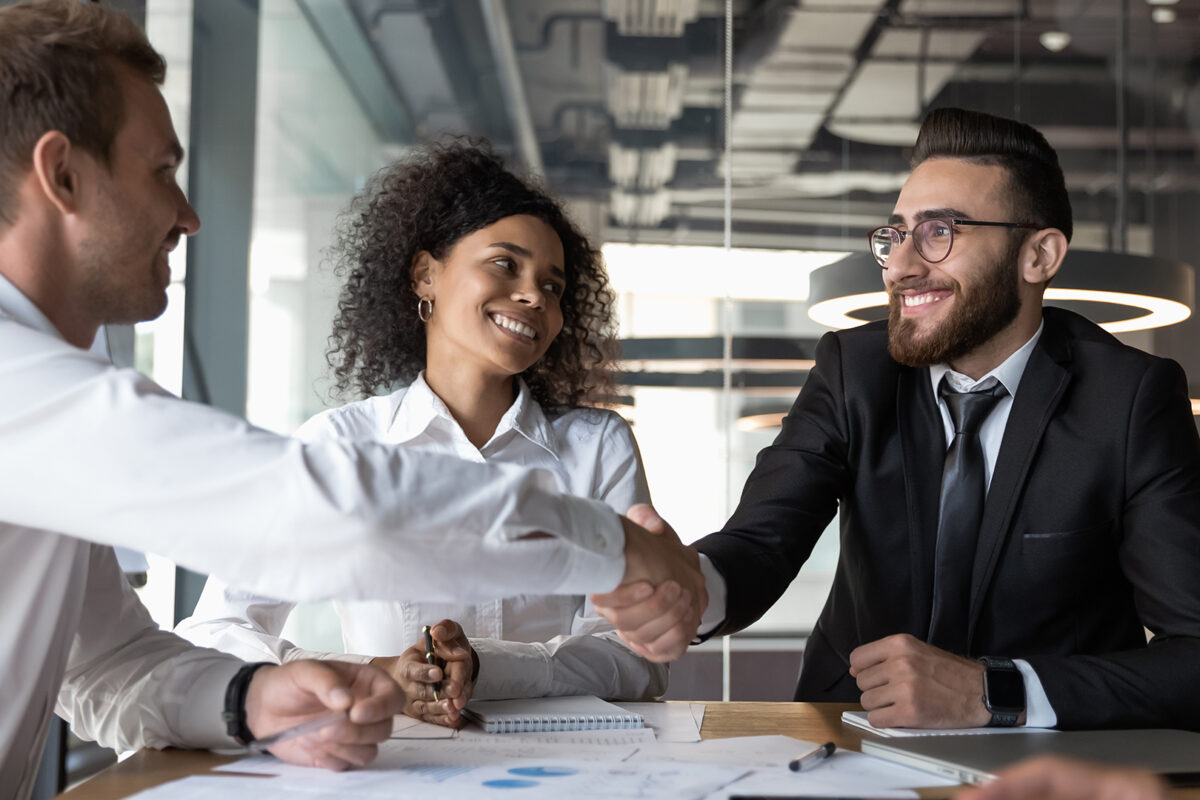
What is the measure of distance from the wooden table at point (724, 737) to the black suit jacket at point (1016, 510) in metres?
0.27

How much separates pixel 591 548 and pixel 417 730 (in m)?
0.48

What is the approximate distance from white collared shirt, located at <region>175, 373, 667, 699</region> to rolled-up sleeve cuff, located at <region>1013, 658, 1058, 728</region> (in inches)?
25.2

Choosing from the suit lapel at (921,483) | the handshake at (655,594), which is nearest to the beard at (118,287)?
the handshake at (655,594)

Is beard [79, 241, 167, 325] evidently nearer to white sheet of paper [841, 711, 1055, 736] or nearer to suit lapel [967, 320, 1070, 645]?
white sheet of paper [841, 711, 1055, 736]

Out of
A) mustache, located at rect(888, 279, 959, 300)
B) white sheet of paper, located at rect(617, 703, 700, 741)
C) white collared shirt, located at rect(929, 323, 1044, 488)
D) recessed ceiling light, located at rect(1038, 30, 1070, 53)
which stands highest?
recessed ceiling light, located at rect(1038, 30, 1070, 53)

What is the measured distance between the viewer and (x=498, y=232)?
2.43 metres

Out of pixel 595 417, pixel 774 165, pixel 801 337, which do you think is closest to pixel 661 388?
pixel 801 337

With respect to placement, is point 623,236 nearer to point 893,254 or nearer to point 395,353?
point 395,353

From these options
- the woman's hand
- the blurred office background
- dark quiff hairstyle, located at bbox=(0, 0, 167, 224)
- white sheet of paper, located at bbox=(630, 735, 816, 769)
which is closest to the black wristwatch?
white sheet of paper, located at bbox=(630, 735, 816, 769)

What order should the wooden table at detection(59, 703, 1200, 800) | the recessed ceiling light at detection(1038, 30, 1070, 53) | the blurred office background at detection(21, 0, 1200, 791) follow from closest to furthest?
the wooden table at detection(59, 703, 1200, 800) < the blurred office background at detection(21, 0, 1200, 791) < the recessed ceiling light at detection(1038, 30, 1070, 53)

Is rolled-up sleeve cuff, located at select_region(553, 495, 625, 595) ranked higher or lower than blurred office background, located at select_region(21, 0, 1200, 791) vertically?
lower

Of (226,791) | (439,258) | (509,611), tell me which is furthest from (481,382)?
(226,791)

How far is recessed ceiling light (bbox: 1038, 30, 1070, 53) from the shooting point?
4.49 meters

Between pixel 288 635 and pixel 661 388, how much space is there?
165cm
